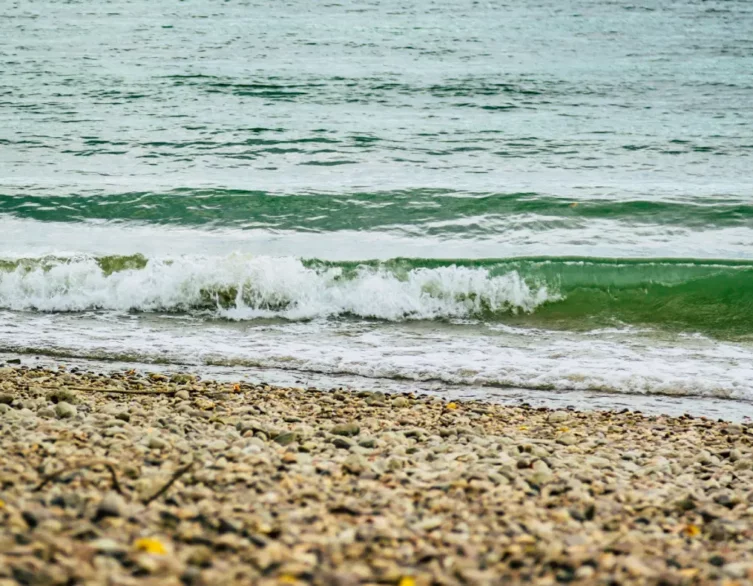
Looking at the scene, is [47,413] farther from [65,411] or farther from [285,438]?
[285,438]

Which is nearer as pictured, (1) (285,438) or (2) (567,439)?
(1) (285,438)

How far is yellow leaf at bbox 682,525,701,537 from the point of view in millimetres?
3418

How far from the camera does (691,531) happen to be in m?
3.45

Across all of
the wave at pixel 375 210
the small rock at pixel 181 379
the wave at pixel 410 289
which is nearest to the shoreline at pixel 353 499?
the small rock at pixel 181 379

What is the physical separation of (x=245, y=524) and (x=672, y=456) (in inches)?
110

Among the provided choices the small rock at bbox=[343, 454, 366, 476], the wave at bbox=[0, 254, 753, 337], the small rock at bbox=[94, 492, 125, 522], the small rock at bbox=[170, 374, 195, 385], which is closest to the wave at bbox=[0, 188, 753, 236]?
the wave at bbox=[0, 254, 753, 337]

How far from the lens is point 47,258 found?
10.1 metres

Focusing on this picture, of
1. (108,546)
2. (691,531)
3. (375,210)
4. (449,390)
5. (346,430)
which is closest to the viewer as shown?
(108,546)

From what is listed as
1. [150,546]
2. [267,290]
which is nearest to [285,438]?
[150,546]

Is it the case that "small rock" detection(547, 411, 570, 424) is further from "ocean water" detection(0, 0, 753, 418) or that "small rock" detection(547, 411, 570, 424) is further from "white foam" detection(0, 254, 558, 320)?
"white foam" detection(0, 254, 558, 320)

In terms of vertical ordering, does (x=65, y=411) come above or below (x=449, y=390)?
above

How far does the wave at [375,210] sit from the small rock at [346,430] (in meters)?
6.91

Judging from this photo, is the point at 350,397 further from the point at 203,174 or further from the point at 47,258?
the point at 203,174

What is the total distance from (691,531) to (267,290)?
648 centimetres
